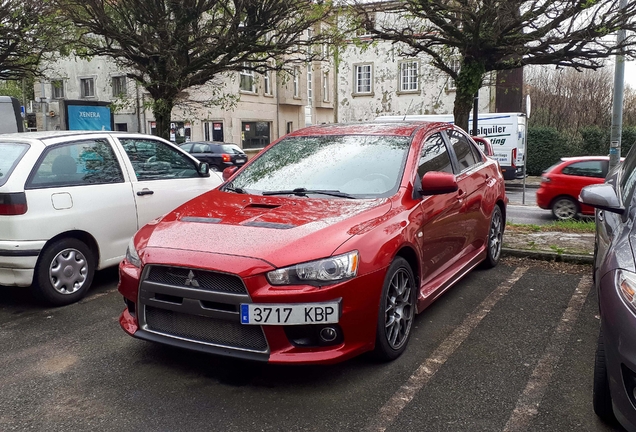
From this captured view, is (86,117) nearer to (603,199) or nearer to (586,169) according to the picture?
(586,169)

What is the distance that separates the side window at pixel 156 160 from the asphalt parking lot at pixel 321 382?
1.84 metres

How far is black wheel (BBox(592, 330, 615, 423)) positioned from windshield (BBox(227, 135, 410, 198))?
72.6 inches

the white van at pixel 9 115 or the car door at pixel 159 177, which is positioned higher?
the white van at pixel 9 115

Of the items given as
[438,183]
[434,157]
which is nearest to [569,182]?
[434,157]

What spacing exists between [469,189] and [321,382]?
105 inches

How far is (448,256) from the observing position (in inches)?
200

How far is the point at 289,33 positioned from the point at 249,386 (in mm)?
8989

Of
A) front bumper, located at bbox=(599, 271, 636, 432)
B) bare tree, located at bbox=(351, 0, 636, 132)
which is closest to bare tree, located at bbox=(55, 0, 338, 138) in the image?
bare tree, located at bbox=(351, 0, 636, 132)

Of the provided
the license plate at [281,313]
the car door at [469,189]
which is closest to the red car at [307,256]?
the license plate at [281,313]

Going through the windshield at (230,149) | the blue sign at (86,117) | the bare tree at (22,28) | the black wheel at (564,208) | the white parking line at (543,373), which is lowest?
the white parking line at (543,373)

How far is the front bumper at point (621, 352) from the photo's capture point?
2.59 m

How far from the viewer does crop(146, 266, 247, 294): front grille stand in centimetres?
344

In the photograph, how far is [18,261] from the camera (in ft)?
16.5

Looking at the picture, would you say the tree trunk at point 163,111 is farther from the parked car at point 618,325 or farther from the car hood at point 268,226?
the parked car at point 618,325
